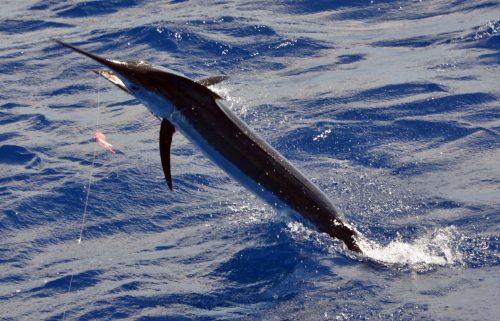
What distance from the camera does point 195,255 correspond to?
8461 millimetres

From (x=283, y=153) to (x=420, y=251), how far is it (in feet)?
9.73

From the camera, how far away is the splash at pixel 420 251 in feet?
25.5

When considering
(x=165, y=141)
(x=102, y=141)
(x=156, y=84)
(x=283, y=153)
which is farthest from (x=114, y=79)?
(x=102, y=141)

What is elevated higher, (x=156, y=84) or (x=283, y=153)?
(x=156, y=84)

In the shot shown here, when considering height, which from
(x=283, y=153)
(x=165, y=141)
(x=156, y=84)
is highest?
(x=156, y=84)

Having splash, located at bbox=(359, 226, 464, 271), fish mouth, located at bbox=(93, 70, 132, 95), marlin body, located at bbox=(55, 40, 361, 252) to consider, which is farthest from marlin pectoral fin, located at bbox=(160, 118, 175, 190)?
splash, located at bbox=(359, 226, 464, 271)

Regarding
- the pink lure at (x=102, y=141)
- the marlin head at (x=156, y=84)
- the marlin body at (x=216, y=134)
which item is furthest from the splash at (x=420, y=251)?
the pink lure at (x=102, y=141)

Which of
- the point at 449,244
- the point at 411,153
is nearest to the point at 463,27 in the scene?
the point at 411,153

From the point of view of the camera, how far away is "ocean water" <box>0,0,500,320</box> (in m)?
7.59

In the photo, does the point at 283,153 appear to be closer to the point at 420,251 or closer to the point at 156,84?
the point at 420,251

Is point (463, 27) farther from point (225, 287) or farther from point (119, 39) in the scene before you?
point (225, 287)

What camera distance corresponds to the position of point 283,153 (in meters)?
10.6

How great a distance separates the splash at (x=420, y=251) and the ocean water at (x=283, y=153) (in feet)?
0.06

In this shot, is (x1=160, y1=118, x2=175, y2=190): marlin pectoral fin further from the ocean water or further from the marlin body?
the ocean water
